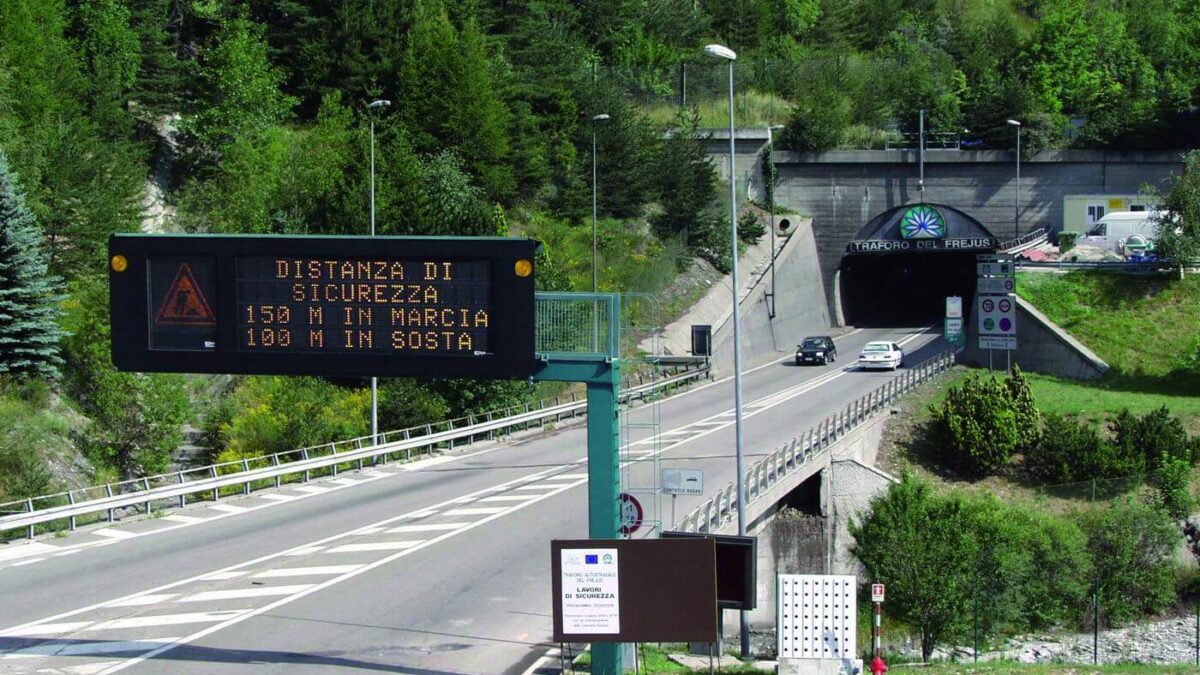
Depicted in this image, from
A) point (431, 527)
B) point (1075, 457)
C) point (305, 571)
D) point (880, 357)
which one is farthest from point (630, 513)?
point (880, 357)

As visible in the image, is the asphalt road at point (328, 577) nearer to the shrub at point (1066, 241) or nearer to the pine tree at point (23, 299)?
the pine tree at point (23, 299)

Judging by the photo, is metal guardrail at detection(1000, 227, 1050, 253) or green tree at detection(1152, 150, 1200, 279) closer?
green tree at detection(1152, 150, 1200, 279)

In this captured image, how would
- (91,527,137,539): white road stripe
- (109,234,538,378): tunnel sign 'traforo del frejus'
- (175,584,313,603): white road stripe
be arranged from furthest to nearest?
(91,527,137,539): white road stripe < (175,584,313,603): white road stripe < (109,234,538,378): tunnel sign 'traforo del frejus'

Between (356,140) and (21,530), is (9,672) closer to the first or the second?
(21,530)

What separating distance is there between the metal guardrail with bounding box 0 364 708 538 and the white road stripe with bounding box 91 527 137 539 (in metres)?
0.50

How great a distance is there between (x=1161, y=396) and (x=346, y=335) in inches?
1677

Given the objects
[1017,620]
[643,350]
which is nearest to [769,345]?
[643,350]

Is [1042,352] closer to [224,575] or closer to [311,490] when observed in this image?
[311,490]

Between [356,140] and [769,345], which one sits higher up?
[356,140]

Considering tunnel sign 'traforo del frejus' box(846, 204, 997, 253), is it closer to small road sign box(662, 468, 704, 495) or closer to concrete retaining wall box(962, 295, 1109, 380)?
concrete retaining wall box(962, 295, 1109, 380)

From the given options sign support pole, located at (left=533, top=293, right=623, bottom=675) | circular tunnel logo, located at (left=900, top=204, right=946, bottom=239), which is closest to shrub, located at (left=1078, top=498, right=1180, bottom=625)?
sign support pole, located at (left=533, top=293, right=623, bottom=675)

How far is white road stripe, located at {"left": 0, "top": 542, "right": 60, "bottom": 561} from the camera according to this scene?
2848 cm

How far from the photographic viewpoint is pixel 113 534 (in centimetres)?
3103

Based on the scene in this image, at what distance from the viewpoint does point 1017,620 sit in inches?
1378
